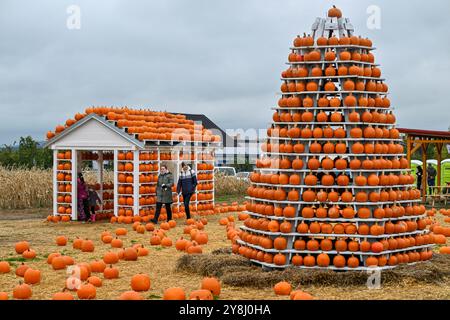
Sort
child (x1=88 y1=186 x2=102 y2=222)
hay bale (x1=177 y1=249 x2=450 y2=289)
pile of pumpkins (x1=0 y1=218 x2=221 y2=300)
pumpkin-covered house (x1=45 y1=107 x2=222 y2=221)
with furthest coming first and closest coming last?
child (x1=88 y1=186 x2=102 y2=222)
pumpkin-covered house (x1=45 y1=107 x2=222 y2=221)
hay bale (x1=177 y1=249 x2=450 y2=289)
pile of pumpkins (x1=0 y1=218 x2=221 y2=300)

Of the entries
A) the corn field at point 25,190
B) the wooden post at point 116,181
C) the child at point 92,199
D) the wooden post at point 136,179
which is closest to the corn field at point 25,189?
the corn field at point 25,190

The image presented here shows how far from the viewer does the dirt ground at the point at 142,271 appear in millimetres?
9594

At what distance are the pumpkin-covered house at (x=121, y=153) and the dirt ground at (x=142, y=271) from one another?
1.15 m

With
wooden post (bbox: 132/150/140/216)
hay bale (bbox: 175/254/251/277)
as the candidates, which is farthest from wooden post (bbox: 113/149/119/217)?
hay bale (bbox: 175/254/251/277)

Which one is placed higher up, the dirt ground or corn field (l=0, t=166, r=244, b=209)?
corn field (l=0, t=166, r=244, b=209)

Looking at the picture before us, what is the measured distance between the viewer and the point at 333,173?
1084 centimetres

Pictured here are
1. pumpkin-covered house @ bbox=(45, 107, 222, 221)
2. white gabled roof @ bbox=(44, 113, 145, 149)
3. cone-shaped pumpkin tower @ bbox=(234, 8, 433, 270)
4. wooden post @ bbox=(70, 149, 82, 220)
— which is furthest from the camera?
wooden post @ bbox=(70, 149, 82, 220)

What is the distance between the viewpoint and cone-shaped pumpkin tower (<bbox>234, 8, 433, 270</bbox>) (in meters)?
10.6

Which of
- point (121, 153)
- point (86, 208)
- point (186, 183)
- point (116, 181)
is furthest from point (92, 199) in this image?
point (186, 183)

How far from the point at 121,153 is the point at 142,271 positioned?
8822 mm

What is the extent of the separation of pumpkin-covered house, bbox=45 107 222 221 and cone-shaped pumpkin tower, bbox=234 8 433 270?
8.78 meters

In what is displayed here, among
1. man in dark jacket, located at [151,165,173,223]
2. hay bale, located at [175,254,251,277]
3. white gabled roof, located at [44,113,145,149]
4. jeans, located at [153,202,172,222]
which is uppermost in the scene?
white gabled roof, located at [44,113,145,149]

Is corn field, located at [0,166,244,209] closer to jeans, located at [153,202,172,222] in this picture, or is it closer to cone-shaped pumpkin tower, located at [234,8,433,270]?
jeans, located at [153,202,172,222]

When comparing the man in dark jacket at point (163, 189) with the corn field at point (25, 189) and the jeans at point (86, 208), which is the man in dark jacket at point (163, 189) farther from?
the corn field at point (25, 189)
